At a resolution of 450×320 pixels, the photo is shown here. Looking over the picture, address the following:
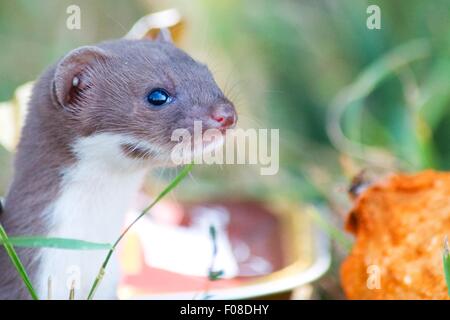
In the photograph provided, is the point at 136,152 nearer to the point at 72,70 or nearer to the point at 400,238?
the point at 72,70

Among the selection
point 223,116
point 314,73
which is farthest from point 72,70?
point 314,73

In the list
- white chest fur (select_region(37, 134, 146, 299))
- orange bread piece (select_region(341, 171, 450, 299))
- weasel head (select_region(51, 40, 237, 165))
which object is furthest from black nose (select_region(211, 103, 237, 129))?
orange bread piece (select_region(341, 171, 450, 299))

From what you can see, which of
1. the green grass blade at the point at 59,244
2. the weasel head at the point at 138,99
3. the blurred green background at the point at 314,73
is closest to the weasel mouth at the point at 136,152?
the weasel head at the point at 138,99

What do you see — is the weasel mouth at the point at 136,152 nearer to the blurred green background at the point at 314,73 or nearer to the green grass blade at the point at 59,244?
the green grass blade at the point at 59,244

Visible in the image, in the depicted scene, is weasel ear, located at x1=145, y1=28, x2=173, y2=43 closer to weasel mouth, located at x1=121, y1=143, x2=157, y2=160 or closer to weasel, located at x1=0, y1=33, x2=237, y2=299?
weasel, located at x1=0, y1=33, x2=237, y2=299

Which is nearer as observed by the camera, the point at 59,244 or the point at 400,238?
the point at 59,244
